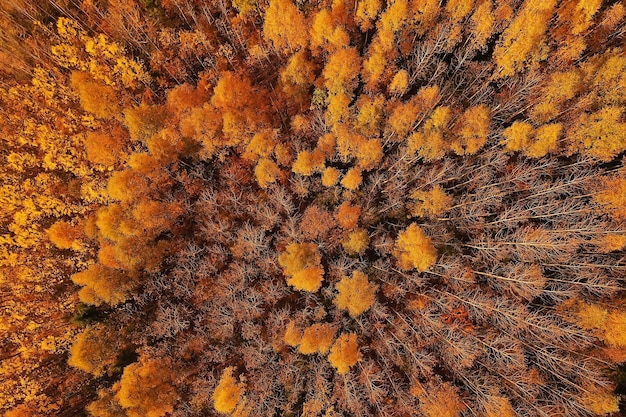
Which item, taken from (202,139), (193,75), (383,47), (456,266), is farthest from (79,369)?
(383,47)

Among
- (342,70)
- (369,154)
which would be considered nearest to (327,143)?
(369,154)

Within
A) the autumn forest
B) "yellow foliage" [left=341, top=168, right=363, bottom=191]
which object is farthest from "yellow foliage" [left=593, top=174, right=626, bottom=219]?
"yellow foliage" [left=341, top=168, right=363, bottom=191]

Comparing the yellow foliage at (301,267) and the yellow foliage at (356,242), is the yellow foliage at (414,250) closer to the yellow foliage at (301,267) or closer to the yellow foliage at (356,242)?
the yellow foliage at (356,242)

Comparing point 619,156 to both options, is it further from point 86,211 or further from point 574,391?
point 86,211

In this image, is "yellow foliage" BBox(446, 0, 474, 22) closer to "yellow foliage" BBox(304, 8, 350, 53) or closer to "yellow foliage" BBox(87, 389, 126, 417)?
"yellow foliage" BBox(304, 8, 350, 53)

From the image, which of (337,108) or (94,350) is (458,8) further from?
(94,350)

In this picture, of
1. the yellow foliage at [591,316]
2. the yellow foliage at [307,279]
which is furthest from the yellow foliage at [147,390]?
the yellow foliage at [591,316]
